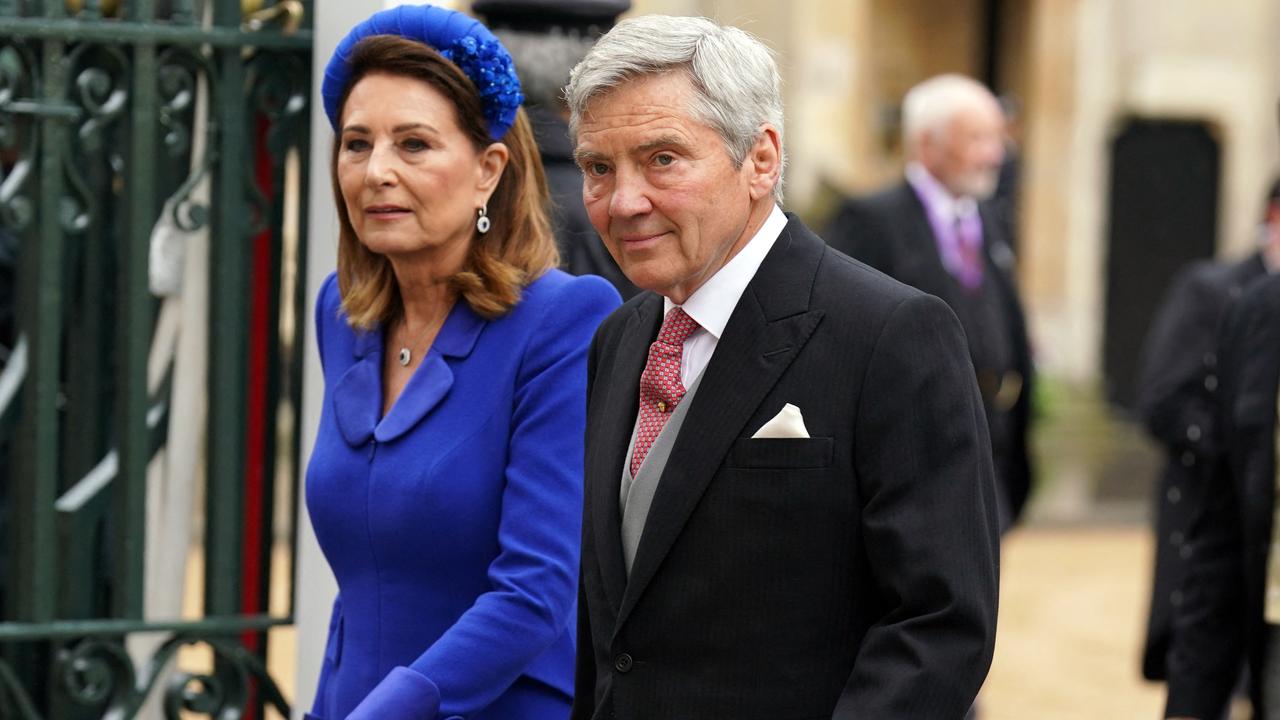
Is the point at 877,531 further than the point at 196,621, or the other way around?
the point at 196,621

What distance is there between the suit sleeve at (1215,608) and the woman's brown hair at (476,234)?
5.25 ft

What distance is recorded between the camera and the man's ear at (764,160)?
9.33 ft

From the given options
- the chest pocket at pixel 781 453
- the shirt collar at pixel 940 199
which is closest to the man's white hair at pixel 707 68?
the chest pocket at pixel 781 453

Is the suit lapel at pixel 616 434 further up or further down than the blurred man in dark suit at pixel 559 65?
further down

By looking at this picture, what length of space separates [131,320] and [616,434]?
5.16ft

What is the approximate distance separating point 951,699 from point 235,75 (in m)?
2.21

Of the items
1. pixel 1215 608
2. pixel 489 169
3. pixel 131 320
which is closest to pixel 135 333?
pixel 131 320

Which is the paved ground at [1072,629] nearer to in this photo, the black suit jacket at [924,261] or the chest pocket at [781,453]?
the black suit jacket at [924,261]

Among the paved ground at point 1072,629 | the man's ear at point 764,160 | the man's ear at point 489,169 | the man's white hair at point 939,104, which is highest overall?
the man's white hair at point 939,104

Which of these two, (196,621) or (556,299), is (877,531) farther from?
(196,621)

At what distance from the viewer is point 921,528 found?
267 cm

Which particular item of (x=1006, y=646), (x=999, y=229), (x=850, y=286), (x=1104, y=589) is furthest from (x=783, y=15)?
(x=850, y=286)

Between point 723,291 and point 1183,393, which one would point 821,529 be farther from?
point 1183,393

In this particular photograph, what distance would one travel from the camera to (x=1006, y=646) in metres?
10.2
